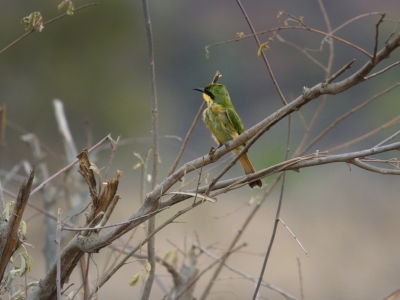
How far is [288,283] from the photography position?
493cm

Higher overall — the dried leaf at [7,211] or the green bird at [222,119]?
the green bird at [222,119]

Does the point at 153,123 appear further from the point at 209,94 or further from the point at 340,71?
the point at 209,94

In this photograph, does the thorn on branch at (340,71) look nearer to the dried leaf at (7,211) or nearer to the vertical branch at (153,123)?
the vertical branch at (153,123)

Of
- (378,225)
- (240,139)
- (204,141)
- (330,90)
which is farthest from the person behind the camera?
(204,141)

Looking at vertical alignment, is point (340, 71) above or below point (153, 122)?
below

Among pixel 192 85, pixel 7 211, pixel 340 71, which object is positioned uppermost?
pixel 192 85

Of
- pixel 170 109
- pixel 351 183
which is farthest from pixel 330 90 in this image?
pixel 170 109

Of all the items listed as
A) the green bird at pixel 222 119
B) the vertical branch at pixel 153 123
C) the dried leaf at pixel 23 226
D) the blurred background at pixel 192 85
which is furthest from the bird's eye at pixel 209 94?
the blurred background at pixel 192 85

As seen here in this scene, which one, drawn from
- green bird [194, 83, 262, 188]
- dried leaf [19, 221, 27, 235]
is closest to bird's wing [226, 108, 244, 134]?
green bird [194, 83, 262, 188]

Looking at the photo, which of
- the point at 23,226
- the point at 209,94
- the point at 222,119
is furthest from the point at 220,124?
the point at 23,226

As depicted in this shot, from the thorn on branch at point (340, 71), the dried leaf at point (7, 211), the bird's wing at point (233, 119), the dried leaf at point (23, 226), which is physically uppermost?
the bird's wing at point (233, 119)

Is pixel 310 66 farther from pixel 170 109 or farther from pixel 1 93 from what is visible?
pixel 1 93

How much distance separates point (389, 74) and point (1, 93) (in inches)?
234

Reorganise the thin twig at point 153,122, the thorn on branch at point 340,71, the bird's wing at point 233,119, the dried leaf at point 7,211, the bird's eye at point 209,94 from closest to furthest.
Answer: the thorn on branch at point 340,71 < the dried leaf at point 7,211 < the thin twig at point 153,122 < the bird's eye at point 209,94 < the bird's wing at point 233,119
